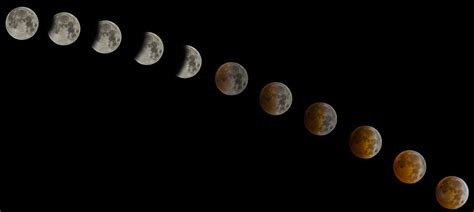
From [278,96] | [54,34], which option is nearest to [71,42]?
[54,34]

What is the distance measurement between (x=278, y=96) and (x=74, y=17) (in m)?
0.77

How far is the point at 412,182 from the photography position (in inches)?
107

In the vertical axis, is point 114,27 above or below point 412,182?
above

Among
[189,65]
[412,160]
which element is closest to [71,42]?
[189,65]

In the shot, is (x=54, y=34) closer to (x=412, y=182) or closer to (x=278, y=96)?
(x=278, y=96)

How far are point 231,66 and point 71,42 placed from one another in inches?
22.4

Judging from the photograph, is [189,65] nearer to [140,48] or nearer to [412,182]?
[140,48]

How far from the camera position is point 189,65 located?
274 centimetres

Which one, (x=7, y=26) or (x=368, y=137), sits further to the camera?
(x=368, y=137)

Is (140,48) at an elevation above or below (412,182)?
above

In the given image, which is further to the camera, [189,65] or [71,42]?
[189,65]

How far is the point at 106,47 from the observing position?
2590mm

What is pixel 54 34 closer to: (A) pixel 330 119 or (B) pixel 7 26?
(B) pixel 7 26

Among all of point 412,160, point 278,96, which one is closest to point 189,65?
point 278,96
